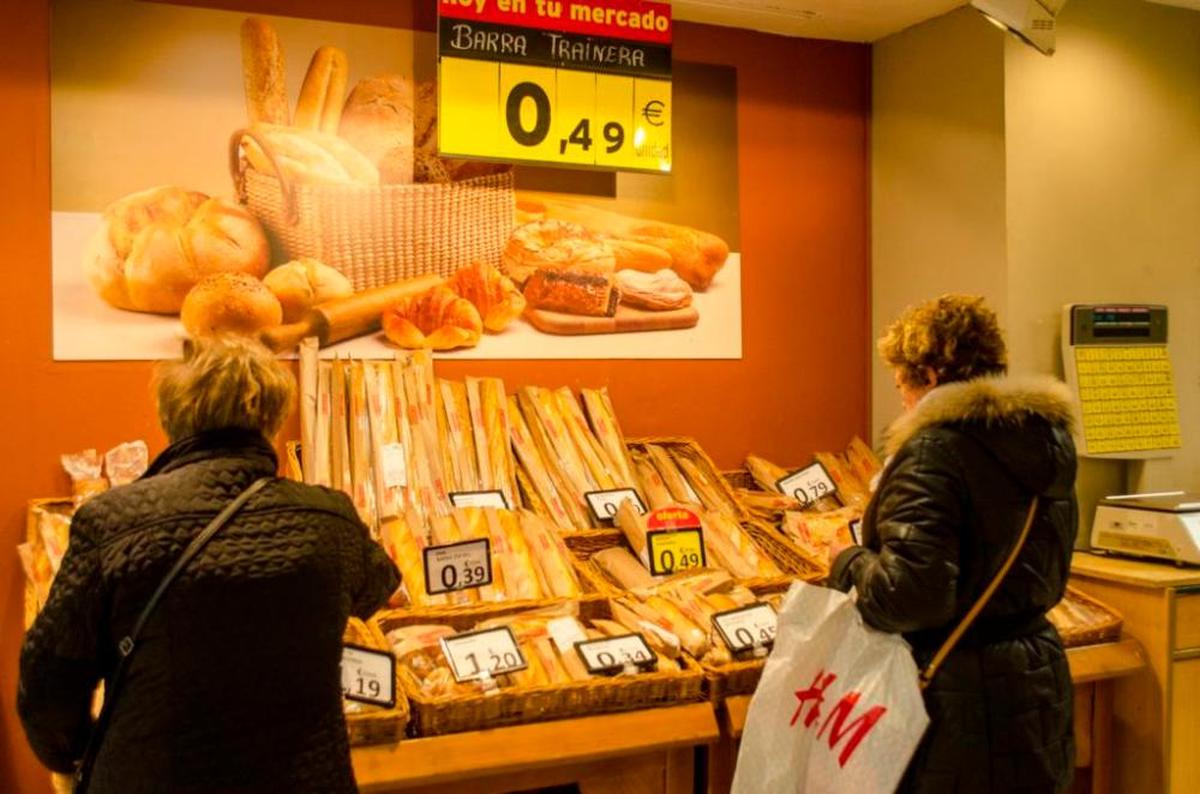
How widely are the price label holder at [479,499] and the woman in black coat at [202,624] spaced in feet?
5.11

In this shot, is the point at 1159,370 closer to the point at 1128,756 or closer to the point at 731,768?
the point at 1128,756

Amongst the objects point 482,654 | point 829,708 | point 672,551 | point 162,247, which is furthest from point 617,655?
point 162,247

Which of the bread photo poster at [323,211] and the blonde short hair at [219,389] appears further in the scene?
the bread photo poster at [323,211]

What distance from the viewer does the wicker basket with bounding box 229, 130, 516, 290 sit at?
337 cm

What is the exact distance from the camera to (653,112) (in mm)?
3725

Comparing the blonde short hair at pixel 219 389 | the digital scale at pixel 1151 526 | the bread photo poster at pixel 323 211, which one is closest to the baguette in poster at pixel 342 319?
the bread photo poster at pixel 323 211

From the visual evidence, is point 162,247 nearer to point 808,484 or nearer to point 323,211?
point 323,211

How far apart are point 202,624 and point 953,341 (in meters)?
1.52

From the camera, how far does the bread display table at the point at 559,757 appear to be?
2215 mm

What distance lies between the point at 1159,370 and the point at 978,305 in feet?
6.70

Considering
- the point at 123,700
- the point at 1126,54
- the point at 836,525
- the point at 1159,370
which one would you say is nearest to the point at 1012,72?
the point at 1126,54

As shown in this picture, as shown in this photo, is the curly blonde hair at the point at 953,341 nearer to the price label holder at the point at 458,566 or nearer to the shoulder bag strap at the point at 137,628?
the price label holder at the point at 458,566

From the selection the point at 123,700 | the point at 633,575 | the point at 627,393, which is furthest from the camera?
the point at 627,393

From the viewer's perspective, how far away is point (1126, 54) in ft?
12.9
